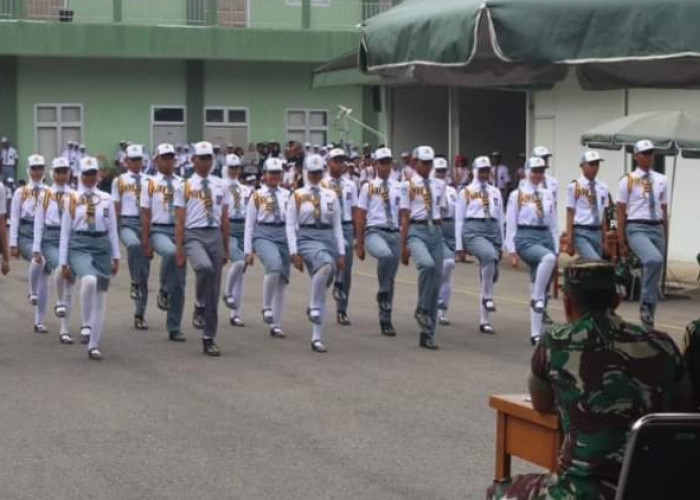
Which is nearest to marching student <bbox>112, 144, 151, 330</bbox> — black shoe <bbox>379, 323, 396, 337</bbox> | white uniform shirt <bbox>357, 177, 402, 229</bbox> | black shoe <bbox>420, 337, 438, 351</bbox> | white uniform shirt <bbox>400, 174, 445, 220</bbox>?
white uniform shirt <bbox>357, 177, 402, 229</bbox>

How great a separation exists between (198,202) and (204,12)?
34.9m

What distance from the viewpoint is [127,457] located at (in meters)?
9.78

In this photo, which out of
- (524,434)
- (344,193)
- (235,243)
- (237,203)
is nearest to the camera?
(524,434)

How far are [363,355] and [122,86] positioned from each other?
1381 inches

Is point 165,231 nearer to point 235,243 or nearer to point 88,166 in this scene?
point 235,243

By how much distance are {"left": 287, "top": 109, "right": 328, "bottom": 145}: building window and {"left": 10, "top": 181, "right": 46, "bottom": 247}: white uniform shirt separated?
3323cm

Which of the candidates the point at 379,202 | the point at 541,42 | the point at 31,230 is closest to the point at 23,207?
the point at 31,230

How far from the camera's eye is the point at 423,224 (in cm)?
1614

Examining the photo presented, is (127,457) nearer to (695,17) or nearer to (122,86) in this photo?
(695,17)

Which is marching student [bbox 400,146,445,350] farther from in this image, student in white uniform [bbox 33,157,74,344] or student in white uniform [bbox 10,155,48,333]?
student in white uniform [bbox 10,155,48,333]

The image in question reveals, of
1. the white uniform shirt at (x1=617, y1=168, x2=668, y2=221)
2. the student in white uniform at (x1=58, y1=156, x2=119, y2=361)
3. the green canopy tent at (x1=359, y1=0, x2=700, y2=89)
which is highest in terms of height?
the green canopy tent at (x1=359, y1=0, x2=700, y2=89)

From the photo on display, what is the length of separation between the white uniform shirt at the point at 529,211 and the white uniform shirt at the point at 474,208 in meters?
1.14

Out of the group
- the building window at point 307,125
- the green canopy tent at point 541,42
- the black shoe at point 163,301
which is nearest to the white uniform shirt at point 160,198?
the black shoe at point 163,301

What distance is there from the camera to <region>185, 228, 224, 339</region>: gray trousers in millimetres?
14742
